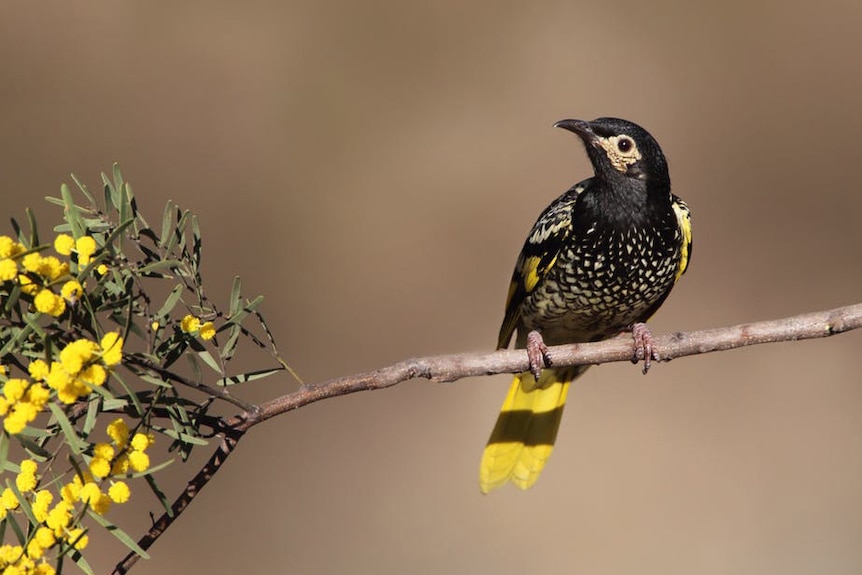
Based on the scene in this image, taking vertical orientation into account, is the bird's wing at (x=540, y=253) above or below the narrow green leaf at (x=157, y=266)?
above

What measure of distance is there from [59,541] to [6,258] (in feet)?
1.53

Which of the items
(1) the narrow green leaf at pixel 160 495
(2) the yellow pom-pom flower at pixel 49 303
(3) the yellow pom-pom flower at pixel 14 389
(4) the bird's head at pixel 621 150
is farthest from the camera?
(4) the bird's head at pixel 621 150

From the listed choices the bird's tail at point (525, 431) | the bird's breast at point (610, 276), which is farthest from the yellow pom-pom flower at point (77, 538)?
the bird's tail at point (525, 431)

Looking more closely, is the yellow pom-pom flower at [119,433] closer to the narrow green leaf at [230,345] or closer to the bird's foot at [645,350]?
the narrow green leaf at [230,345]

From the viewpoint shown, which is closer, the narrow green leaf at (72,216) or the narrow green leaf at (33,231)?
the narrow green leaf at (33,231)

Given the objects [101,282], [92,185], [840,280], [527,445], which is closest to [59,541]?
[101,282]

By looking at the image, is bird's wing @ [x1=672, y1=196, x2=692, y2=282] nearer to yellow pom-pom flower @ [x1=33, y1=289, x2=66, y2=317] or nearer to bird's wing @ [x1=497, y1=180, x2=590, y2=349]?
bird's wing @ [x1=497, y1=180, x2=590, y2=349]

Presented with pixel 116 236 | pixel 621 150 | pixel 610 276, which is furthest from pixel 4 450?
pixel 621 150

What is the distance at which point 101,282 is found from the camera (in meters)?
1.62

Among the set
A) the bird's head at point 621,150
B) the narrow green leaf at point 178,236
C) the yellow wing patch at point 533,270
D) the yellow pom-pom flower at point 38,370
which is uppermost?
the bird's head at point 621,150

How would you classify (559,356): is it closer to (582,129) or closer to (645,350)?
(645,350)

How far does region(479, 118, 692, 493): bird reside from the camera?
3.42m

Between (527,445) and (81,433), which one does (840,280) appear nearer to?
(527,445)

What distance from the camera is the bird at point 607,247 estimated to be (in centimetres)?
342
